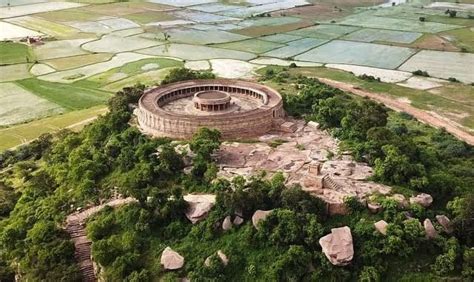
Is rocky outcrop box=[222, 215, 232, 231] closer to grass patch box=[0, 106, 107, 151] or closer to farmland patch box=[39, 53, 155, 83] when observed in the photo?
grass patch box=[0, 106, 107, 151]

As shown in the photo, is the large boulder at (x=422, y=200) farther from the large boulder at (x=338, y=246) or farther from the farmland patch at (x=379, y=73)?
the farmland patch at (x=379, y=73)

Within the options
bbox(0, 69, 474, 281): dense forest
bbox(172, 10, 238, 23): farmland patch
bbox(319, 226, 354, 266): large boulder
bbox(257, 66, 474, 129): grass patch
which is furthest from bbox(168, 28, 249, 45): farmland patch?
bbox(319, 226, 354, 266): large boulder

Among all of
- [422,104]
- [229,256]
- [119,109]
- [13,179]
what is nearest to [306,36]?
[422,104]

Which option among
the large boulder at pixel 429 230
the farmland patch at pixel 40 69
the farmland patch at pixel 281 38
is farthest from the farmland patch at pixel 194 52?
the large boulder at pixel 429 230

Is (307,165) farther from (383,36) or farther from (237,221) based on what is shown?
(383,36)

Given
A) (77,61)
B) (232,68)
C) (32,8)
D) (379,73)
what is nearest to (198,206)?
(232,68)

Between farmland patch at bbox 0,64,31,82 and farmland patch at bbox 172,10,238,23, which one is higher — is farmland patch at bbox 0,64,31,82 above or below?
below

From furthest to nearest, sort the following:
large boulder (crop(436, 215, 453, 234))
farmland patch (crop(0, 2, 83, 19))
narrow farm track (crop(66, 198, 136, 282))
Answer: farmland patch (crop(0, 2, 83, 19)) < narrow farm track (crop(66, 198, 136, 282)) < large boulder (crop(436, 215, 453, 234))
